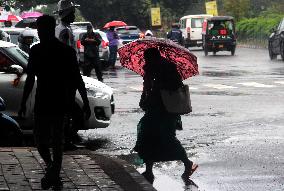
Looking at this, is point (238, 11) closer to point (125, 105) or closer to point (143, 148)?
point (125, 105)

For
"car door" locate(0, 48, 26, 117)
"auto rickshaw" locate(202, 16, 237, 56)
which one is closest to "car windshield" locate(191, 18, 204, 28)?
"auto rickshaw" locate(202, 16, 237, 56)

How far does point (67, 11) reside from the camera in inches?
615

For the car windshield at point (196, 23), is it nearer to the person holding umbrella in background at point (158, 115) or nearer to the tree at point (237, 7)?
the tree at point (237, 7)

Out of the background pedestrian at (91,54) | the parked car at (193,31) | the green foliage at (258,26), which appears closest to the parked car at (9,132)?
the background pedestrian at (91,54)

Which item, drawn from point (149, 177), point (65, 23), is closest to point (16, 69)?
point (65, 23)

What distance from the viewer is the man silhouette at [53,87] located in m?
9.03

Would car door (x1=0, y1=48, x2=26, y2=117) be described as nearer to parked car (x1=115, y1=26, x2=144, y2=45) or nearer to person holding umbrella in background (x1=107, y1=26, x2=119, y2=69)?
person holding umbrella in background (x1=107, y1=26, x2=119, y2=69)

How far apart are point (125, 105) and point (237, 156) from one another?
26.6 feet

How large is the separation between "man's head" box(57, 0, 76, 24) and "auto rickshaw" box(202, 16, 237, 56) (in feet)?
111

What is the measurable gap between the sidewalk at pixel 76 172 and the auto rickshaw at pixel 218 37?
3857 centimetres

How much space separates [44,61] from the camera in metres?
9.08

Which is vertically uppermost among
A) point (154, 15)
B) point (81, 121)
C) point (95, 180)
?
point (81, 121)

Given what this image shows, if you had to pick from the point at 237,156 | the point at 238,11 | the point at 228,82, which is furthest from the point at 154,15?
the point at 237,156

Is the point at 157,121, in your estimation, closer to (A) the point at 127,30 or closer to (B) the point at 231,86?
(B) the point at 231,86
